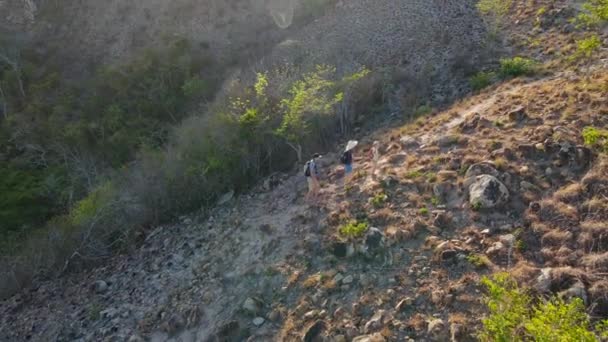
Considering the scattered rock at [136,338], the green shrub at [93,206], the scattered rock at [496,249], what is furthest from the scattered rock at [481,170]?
the green shrub at [93,206]

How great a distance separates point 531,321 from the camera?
5.37 meters

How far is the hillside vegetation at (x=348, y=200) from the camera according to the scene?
762cm

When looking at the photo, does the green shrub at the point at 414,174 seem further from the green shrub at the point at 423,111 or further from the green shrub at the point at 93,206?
the green shrub at the point at 93,206

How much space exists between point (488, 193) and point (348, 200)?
303cm

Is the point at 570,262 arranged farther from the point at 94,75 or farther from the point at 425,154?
the point at 94,75

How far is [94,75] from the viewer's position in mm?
24938

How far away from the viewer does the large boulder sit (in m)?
8.83

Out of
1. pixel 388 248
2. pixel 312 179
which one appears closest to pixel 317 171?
pixel 312 179

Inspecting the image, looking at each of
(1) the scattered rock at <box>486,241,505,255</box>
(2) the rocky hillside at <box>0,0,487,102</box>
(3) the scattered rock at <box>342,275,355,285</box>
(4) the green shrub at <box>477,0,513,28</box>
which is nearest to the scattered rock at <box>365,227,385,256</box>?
(3) the scattered rock at <box>342,275,355,285</box>

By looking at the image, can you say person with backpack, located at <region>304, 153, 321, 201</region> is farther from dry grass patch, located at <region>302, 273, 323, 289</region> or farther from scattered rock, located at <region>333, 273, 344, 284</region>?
scattered rock, located at <region>333, 273, 344, 284</region>

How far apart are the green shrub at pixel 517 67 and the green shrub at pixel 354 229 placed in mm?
7656

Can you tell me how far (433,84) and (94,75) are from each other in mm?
18214

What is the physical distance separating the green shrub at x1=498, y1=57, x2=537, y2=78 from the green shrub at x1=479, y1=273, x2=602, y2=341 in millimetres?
9075

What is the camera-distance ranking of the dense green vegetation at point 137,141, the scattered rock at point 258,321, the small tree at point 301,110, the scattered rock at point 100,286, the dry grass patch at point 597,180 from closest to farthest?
1. the dry grass patch at point 597,180
2. the scattered rock at point 258,321
3. the scattered rock at point 100,286
4. the dense green vegetation at point 137,141
5. the small tree at point 301,110
